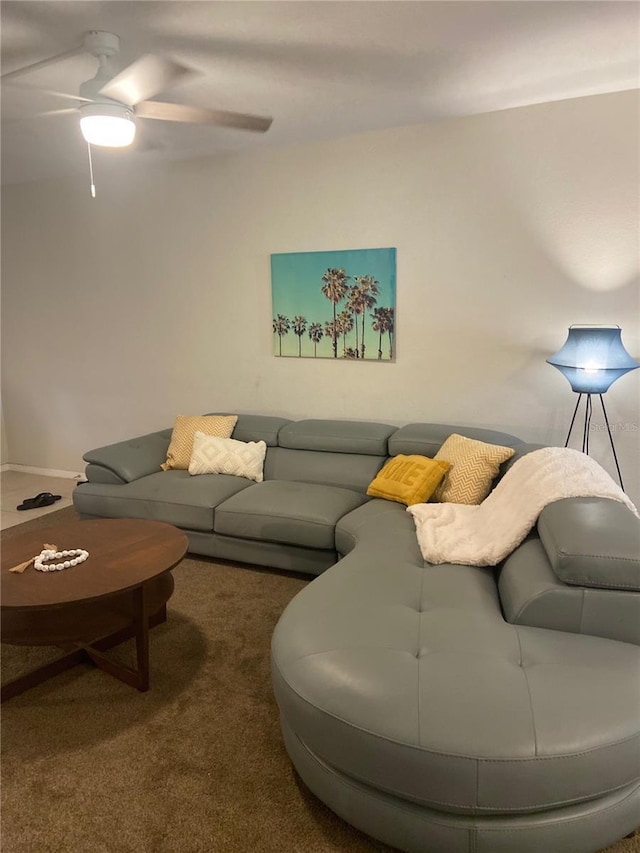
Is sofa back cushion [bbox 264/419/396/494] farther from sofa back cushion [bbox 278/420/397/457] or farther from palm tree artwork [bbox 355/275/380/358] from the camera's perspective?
palm tree artwork [bbox 355/275/380/358]

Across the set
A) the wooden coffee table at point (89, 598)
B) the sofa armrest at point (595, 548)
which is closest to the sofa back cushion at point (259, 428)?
the wooden coffee table at point (89, 598)

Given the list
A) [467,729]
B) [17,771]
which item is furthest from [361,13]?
[17,771]

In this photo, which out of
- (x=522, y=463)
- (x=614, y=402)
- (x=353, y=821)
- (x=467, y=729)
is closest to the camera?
(x=467, y=729)

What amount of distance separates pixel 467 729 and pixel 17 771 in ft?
4.81

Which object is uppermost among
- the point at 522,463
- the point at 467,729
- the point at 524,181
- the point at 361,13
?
the point at 361,13

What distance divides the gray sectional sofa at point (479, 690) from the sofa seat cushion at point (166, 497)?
4.05 ft

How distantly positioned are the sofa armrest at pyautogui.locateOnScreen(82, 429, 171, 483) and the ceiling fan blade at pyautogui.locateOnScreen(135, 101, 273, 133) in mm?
2097

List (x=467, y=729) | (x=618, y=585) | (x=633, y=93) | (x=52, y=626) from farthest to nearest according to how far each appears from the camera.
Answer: (x=633, y=93)
(x=52, y=626)
(x=618, y=585)
(x=467, y=729)

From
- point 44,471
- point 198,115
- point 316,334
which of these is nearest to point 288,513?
point 316,334

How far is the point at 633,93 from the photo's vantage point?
309cm

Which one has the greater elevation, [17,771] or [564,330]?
[564,330]

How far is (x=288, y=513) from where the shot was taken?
10.5ft

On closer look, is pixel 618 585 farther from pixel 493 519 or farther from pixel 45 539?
pixel 45 539

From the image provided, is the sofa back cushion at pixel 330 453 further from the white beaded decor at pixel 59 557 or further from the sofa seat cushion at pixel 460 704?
the sofa seat cushion at pixel 460 704
